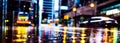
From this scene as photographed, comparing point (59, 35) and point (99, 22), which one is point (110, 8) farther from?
point (59, 35)

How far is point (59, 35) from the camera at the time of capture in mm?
2018

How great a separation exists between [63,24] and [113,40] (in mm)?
496

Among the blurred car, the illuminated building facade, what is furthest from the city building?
the illuminated building facade

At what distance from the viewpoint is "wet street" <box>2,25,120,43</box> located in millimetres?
1924

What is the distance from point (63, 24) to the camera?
2.04 metres

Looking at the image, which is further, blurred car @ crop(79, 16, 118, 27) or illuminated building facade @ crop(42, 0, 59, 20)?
blurred car @ crop(79, 16, 118, 27)

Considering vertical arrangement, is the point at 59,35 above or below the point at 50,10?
below

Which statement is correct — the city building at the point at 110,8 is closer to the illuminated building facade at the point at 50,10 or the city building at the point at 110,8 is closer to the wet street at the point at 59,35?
the wet street at the point at 59,35

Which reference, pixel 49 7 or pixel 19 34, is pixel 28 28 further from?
pixel 49 7

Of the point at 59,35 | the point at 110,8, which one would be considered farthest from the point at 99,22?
the point at 59,35

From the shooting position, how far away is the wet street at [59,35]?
6.31 ft

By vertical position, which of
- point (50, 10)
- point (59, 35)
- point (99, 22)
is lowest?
point (59, 35)

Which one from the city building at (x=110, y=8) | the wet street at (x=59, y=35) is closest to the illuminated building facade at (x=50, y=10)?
the wet street at (x=59, y=35)

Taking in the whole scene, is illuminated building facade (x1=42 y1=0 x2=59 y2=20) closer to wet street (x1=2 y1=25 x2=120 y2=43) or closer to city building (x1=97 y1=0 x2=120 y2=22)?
wet street (x1=2 y1=25 x2=120 y2=43)
